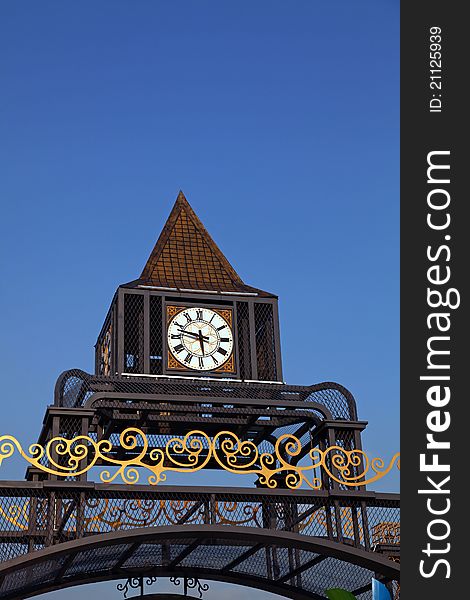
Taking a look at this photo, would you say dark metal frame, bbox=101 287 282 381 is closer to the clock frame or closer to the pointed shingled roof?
the clock frame

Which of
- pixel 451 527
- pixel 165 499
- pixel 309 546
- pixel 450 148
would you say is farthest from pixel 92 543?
pixel 450 148

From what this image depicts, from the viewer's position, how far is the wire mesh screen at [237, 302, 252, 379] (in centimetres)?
1252

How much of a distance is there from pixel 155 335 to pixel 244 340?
1055 millimetres

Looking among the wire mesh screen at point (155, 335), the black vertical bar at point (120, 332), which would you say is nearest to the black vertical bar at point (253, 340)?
the wire mesh screen at point (155, 335)

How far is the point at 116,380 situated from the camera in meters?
11.5

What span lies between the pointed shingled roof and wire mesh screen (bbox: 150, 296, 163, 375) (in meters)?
0.26

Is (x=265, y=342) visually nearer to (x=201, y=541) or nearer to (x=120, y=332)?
(x=120, y=332)

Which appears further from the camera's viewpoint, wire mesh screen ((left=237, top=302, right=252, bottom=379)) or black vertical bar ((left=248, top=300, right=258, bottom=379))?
wire mesh screen ((left=237, top=302, right=252, bottom=379))

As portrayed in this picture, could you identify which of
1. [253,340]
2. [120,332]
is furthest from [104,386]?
[253,340]

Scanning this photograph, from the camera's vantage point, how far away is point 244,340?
503 inches

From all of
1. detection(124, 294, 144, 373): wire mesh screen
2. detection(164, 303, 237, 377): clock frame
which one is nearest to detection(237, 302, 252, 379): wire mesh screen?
detection(164, 303, 237, 377): clock frame

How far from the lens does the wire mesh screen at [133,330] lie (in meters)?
12.6

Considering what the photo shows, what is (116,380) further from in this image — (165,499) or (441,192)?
(441,192)

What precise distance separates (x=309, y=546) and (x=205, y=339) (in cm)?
306
